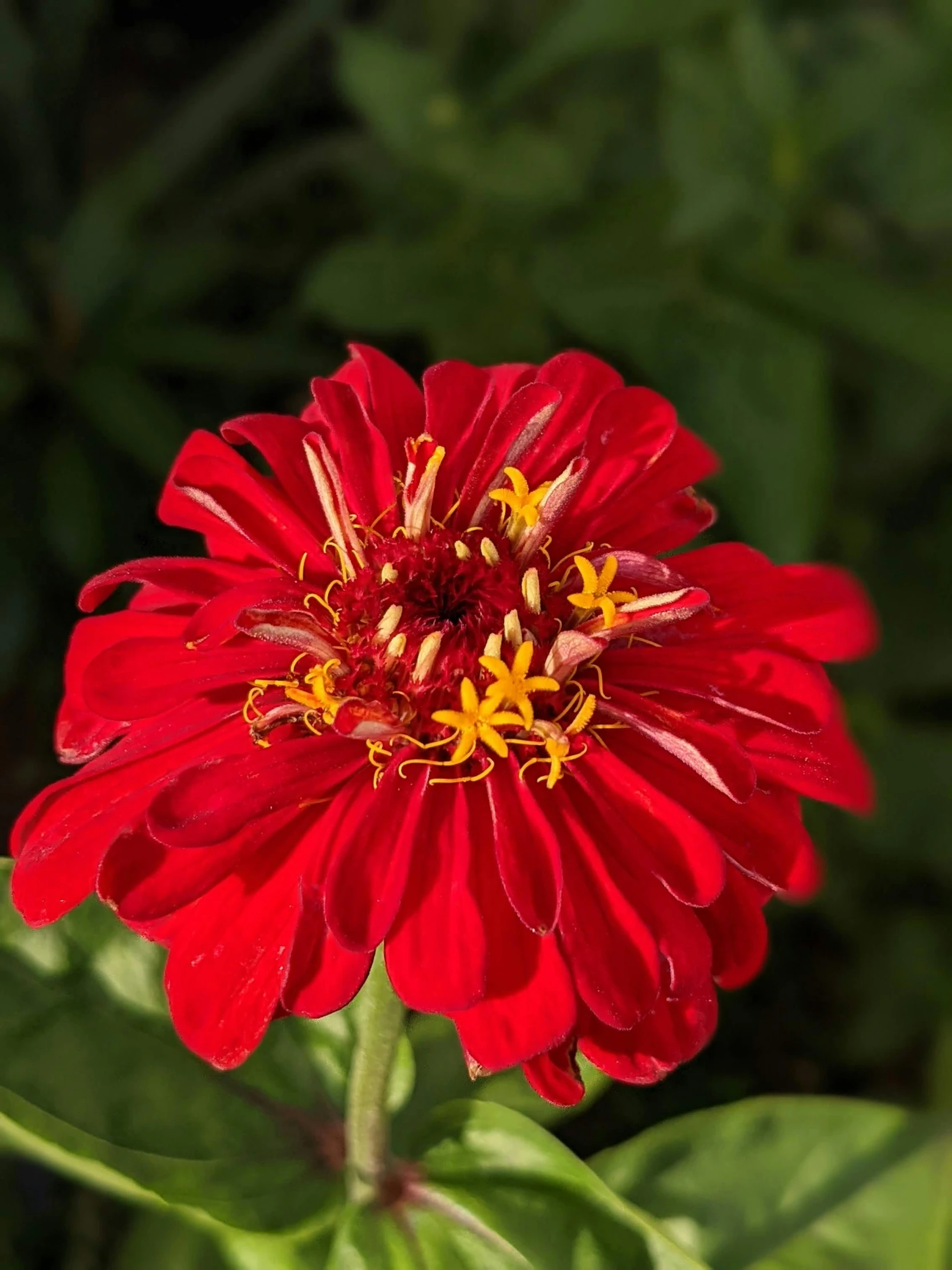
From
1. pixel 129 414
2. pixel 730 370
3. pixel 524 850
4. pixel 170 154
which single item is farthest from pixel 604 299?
pixel 524 850

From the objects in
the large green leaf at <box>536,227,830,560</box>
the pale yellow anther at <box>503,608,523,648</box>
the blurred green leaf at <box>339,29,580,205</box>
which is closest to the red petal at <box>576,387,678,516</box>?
the pale yellow anther at <box>503,608,523,648</box>

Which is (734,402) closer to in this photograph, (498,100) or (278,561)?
(498,100)

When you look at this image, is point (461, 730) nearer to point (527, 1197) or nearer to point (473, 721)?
point (473, 721)

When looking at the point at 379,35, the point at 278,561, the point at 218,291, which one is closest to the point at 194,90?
the point at 218,291

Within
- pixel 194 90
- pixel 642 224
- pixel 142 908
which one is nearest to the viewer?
pixel 142 908

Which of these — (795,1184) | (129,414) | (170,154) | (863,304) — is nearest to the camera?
(795,1184)

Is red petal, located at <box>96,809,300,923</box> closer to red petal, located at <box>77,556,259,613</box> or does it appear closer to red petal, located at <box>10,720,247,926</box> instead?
red petal, located at <box>10,720,247,926</box>
